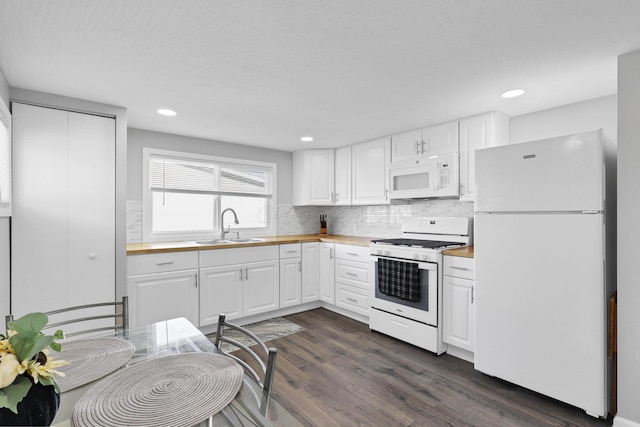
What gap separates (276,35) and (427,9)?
728 mm

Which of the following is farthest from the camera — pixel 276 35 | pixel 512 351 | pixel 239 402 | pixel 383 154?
pixel 383 154

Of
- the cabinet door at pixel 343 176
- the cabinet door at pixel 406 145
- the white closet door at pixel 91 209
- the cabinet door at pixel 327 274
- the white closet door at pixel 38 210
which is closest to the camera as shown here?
the white closet door at pixel 38 210

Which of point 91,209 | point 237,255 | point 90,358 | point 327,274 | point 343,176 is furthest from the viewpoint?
point 343,176

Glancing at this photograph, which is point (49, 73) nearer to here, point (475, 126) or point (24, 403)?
point (24, 403)

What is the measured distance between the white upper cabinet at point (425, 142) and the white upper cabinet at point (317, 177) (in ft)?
3.34

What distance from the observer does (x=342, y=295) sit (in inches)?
149

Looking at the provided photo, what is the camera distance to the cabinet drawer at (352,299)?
11.6 feet

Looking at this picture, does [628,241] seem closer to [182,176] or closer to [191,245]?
[191,245]

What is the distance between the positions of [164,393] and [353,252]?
2.84 m

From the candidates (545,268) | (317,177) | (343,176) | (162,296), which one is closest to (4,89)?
(162,296)

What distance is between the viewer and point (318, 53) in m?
1.81

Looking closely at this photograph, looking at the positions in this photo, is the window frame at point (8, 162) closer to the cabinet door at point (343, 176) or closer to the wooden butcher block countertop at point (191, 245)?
the wooden butcher block countertop at point (191, 245)

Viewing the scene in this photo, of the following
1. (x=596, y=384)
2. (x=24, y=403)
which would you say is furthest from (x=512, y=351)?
(x=24, y=403)

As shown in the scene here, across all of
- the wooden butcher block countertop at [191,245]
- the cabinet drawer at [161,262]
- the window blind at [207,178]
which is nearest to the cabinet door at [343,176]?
the wooden butcher block countertop at [191,245]
